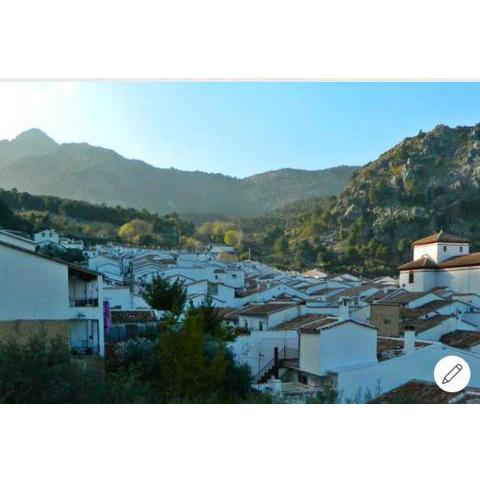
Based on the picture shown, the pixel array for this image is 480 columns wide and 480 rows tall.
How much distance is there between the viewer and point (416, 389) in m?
4.38

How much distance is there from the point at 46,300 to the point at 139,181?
6.26 feet

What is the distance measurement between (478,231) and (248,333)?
5399mm

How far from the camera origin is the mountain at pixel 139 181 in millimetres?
5402

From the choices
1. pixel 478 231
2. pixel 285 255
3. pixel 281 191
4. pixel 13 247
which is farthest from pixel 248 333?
pixel 478 231

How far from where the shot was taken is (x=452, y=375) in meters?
4.13

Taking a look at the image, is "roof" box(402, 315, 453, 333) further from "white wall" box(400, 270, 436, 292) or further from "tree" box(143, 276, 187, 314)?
"tree" box(143, 276, 187, 314)

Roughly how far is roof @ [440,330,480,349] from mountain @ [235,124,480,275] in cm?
172

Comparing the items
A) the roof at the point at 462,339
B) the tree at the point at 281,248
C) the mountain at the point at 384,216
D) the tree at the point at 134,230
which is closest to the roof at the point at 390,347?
the roof at the point at 462,339

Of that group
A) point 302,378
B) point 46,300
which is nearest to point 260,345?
point 302,378

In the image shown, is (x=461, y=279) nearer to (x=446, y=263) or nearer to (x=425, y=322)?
(x=446, y=263)

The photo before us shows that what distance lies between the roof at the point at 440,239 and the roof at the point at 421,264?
29cm

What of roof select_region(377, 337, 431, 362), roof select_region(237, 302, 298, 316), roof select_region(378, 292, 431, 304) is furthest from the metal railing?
roof select_region(378, 292, 431, 304)

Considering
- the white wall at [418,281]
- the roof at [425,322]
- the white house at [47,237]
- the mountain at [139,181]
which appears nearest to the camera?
the mountain at [139,181]

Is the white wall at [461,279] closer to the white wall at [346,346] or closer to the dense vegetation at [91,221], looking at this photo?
the white wall at [346,346]
